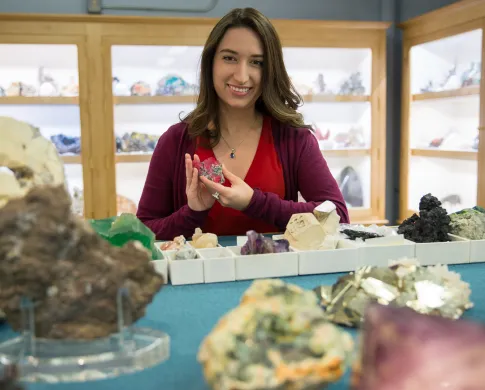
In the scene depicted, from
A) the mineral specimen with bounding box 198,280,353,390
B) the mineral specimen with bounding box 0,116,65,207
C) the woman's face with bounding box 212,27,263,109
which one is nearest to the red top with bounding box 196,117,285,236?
the woman's face with bounding box 212,27,263,109

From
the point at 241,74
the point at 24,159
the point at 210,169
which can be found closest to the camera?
the point at 24,159

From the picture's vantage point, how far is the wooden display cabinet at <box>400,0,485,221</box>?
289cm

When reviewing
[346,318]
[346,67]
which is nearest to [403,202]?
[346,67]

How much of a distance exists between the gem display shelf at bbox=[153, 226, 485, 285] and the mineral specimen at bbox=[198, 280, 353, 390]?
1.50 feet

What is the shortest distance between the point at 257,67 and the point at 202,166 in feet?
1.39

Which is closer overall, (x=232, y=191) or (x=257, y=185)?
(x=232, y=191)

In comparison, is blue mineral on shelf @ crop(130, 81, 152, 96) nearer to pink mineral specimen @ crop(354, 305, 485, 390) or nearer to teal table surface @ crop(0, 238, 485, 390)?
teal table surface @ crop(0, 238, 485, 390)

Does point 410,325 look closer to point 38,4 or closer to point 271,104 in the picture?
point 271,104

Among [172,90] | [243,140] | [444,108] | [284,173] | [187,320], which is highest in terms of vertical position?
[172,90]

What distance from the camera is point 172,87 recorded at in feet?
10.5

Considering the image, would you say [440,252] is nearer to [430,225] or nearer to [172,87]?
[430,225]

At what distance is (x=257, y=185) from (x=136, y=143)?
164 cm

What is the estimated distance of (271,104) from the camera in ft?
5.49

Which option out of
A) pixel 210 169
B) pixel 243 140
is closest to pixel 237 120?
pixel 243 140
